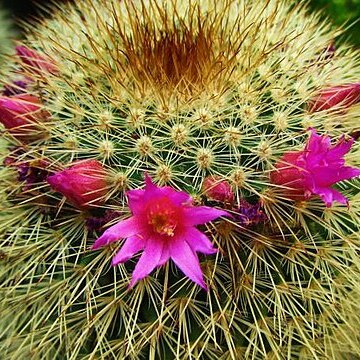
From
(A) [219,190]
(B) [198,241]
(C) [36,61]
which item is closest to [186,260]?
(B) [198,241]

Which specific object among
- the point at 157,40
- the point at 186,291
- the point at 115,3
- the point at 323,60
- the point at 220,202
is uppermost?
the point at 115,3

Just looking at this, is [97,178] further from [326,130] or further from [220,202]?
[326,130]

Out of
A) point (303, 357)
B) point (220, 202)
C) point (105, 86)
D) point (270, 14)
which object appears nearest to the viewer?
point (220, 202)

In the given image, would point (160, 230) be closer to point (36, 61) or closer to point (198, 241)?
point (198, 241)

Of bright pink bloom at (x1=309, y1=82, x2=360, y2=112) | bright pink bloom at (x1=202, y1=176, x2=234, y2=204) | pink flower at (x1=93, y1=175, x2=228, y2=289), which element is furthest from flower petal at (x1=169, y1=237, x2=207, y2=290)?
bright pink bloom at (x1=309, y1=82, x2=360, y2=112)

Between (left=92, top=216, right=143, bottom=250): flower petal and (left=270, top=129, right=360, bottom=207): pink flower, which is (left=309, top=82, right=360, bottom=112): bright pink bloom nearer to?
(left=270, top=129, right=360, bottom=207): pink flower

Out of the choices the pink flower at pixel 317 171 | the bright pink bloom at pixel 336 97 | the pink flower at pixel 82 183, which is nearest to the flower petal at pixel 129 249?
the pink flower at pixel 82 183

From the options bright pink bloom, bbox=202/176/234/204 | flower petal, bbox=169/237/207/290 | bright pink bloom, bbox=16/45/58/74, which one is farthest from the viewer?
bright pink bloom, bbox=16/45/58/74

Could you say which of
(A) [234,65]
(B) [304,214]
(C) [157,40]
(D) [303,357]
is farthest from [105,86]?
(D) [303,357]
